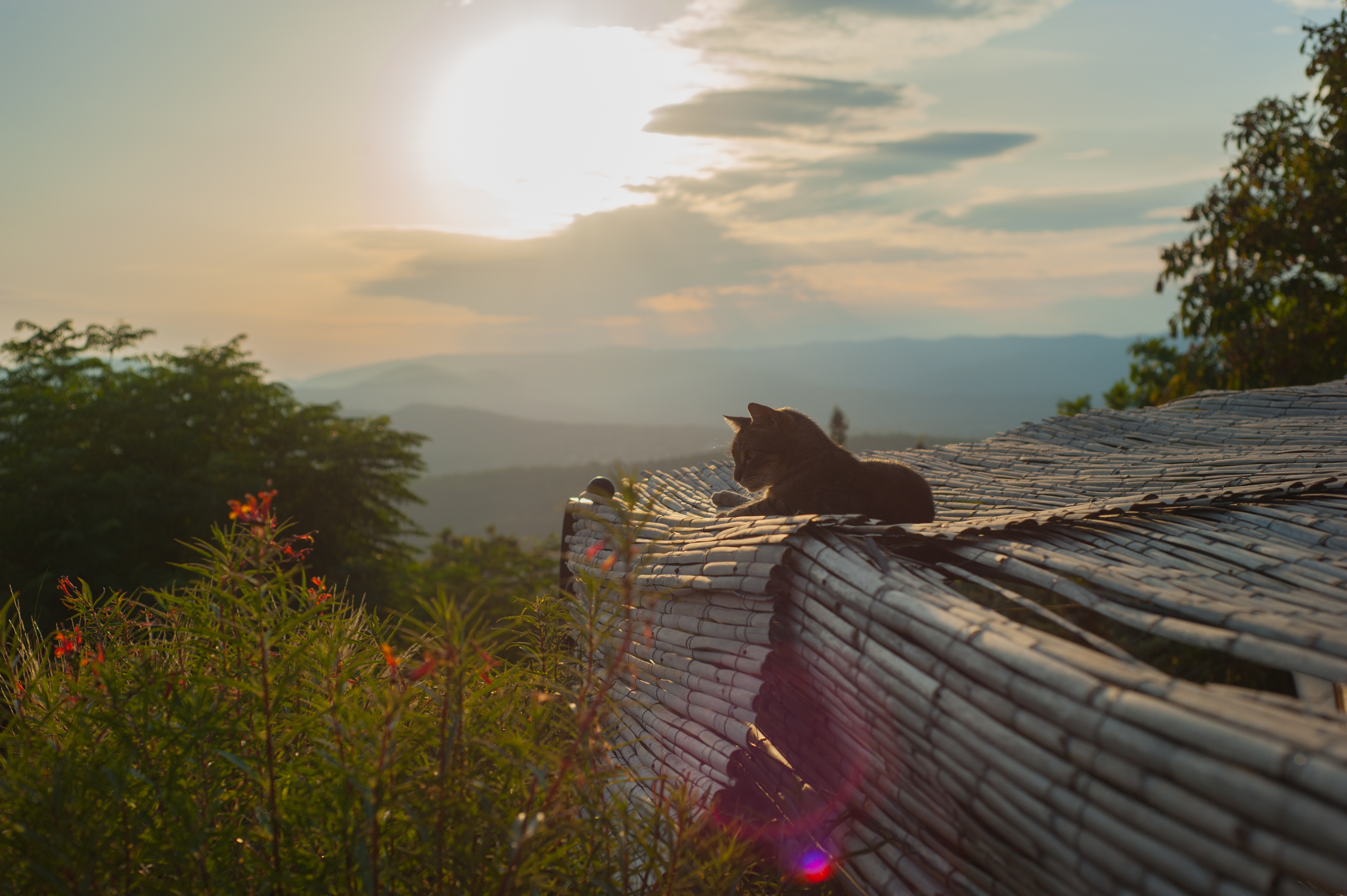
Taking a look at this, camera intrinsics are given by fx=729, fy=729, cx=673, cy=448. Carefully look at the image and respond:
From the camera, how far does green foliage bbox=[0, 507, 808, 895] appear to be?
1214 mm

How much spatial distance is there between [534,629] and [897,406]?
138 meters

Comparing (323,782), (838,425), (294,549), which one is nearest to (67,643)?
(294,549)

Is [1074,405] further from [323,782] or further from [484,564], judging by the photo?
[484,564]

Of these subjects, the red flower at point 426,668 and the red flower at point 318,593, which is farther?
the red flower at point 318,593

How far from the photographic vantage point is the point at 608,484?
4.39 meters

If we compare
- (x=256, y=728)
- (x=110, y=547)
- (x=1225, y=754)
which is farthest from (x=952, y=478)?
(x=110, y=547)

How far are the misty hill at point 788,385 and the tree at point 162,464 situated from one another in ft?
294

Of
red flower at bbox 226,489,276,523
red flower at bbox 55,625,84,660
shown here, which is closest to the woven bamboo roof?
red flower at bbox 226,489,276,523

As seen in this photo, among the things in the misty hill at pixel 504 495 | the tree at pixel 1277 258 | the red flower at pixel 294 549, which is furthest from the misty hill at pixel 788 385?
the red flower at pixel 294 549

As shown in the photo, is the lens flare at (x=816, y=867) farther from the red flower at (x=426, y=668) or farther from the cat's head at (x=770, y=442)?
the cat's head at (x=770, y=442)

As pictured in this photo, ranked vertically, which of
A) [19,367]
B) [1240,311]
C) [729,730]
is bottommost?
[729,730]

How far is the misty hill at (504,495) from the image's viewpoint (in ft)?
178

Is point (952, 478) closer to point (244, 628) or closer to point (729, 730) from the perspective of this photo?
point (729, 730)

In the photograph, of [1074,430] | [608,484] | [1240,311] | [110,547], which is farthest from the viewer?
[110,547]
